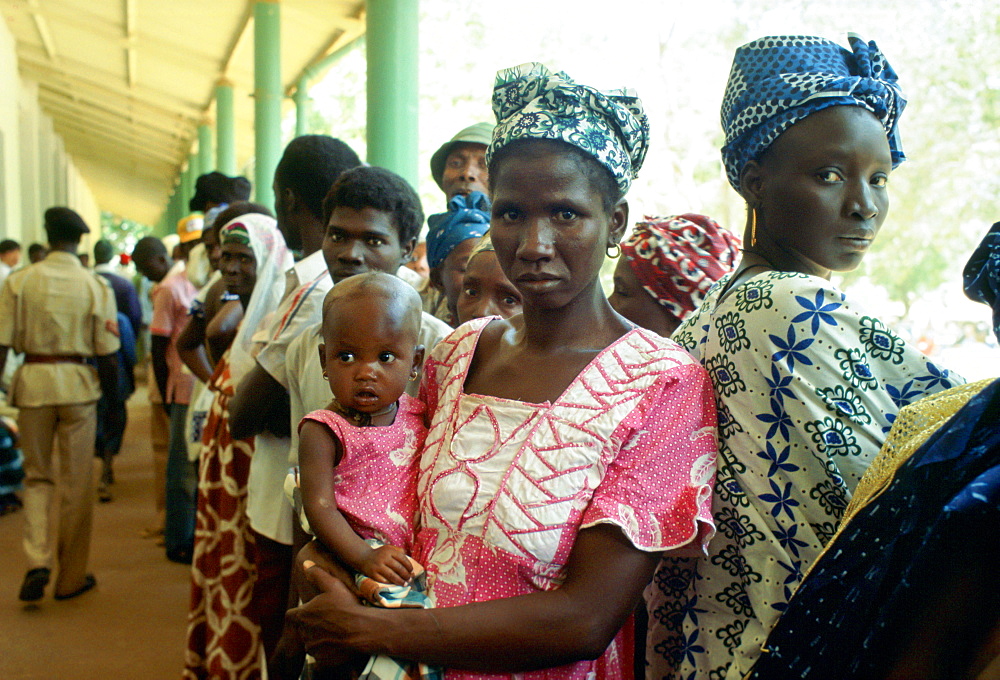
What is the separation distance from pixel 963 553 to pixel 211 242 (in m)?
4.52

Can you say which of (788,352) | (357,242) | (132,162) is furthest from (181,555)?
(132,162)

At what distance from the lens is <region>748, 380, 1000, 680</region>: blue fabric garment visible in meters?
0.82

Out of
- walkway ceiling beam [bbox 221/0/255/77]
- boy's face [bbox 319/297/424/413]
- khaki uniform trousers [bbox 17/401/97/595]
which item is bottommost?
khaki uniform trousers [bbox 17/401/97/595]

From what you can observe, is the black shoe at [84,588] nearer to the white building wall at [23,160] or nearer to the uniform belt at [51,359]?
the uniform belt at [51,359]

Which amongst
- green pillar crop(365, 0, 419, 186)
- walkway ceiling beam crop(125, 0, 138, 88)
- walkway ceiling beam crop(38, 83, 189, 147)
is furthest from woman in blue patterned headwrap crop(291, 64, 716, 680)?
walkway ceiling beam crop(38, 83, 189, 147)

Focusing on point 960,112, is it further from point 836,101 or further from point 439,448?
point 439,448

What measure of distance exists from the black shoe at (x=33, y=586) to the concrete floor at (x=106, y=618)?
0.06m

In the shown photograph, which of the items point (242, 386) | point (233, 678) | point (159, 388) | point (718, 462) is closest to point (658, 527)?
point (718, 462)

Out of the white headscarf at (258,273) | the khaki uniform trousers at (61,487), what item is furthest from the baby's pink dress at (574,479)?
the khaki uniform trousers at (61,487)

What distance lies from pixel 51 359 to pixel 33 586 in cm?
133

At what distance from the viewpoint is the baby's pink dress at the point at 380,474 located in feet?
4.93

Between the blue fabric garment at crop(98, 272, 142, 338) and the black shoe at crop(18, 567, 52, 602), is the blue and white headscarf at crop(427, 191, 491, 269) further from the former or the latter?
the blue fabric garment at crop(98, 272, 142, 338)

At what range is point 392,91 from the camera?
468cm

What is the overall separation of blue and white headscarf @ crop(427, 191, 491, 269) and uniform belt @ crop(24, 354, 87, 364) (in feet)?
10.1
